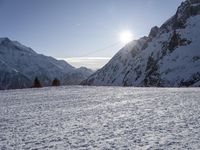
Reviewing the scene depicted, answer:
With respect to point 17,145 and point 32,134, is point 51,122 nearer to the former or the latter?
point 32,134

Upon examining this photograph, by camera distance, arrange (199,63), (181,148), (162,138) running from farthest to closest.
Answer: (199,63)
(162,138)
(181,148)

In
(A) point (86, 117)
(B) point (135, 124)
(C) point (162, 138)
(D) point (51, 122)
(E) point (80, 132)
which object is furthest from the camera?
(A) point (86, 117)

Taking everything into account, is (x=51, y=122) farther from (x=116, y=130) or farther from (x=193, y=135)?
(x=193, y=135)

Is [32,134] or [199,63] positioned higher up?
[199,63]

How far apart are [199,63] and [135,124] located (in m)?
165

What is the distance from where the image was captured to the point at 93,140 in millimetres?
16719

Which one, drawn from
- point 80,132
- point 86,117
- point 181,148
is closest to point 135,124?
point 80,132

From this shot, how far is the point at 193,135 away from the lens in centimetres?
1681

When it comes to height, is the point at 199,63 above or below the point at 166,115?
above

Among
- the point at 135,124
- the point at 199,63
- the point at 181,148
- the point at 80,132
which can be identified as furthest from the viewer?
the point at 199,63

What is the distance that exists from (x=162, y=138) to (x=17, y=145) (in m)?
7.08

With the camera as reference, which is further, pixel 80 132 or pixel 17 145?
pixel 80 132

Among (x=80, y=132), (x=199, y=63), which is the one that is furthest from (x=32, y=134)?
(x=199, y=63)

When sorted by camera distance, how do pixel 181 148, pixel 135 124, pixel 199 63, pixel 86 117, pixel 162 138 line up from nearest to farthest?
pixel 181 148 < pixel 162 138 < pixel 135 124 < pixel 86 117 < pixel 199 63
